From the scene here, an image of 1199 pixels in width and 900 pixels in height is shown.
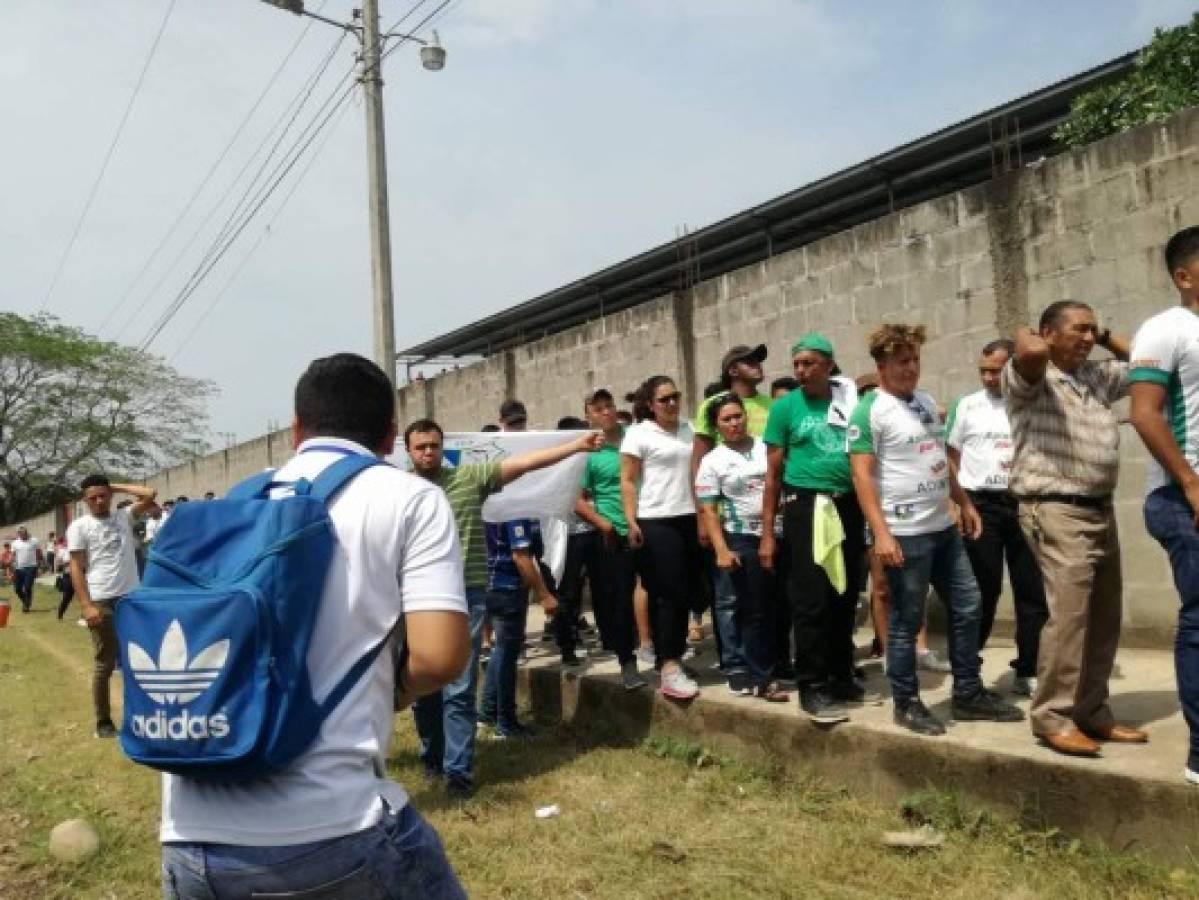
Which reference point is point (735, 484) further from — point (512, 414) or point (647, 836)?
point (512, 414)

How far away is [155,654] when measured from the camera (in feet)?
5.34

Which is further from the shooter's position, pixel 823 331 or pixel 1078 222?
pixel 823 331

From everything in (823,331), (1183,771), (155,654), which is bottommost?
(1183,771)

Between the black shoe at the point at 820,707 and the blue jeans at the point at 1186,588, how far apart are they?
56.5 inches

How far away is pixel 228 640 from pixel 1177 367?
2984mm

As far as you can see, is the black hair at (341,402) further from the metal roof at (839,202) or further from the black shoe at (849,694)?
the metal roof at (839,202)

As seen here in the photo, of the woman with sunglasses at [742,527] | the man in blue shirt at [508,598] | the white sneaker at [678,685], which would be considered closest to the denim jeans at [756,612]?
the woman with sunglasses at [742,527]

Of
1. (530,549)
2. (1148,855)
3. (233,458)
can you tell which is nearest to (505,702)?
(530,549)

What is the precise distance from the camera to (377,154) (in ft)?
34.8

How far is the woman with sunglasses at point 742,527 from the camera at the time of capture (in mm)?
5035

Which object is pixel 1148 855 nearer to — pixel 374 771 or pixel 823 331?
pixel 374 771

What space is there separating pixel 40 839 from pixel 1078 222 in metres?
6.71

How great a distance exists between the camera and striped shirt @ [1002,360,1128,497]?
365 centimetres

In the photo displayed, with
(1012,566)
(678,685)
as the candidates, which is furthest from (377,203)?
(1012,566)
